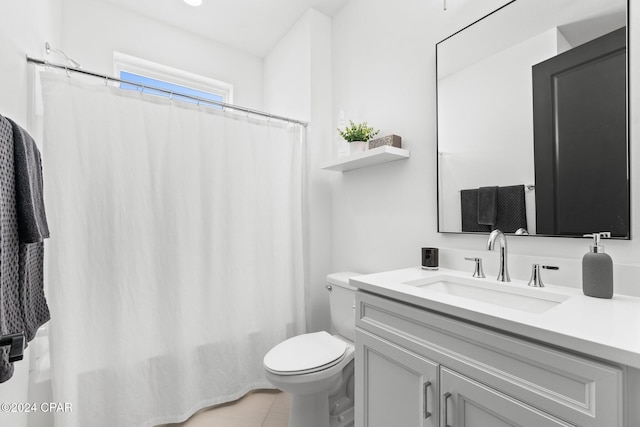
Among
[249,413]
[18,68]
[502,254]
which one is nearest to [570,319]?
[502,254]

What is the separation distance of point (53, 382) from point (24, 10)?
5.23 feet

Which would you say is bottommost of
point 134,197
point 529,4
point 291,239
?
point 291,239

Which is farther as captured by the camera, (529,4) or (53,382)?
(53,382)

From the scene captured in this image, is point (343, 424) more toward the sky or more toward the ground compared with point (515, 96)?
more toward the ground

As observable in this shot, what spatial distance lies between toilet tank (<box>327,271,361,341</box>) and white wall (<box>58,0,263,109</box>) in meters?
1.94

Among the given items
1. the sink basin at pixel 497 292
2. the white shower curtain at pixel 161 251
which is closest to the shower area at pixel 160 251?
the white shower curtain at pixel 161 251

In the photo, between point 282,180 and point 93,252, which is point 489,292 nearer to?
point 282,180

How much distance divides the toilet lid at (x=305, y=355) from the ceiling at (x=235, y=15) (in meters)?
2.30

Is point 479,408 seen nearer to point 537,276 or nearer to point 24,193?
point 537,276

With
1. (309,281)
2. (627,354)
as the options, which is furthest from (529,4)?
(309,281)

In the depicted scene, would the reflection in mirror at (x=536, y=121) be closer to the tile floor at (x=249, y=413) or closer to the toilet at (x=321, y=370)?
the toilet at (x=321, y=370)

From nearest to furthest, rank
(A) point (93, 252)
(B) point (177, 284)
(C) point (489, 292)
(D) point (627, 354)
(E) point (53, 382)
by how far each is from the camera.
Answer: (D) point (627, 354) < (C) point (489, 292) < (E) point (53, 382) < (A) point (93, 252) < (B) point (177, 284)

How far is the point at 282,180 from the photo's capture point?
201cm

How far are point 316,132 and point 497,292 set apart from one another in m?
1.58
